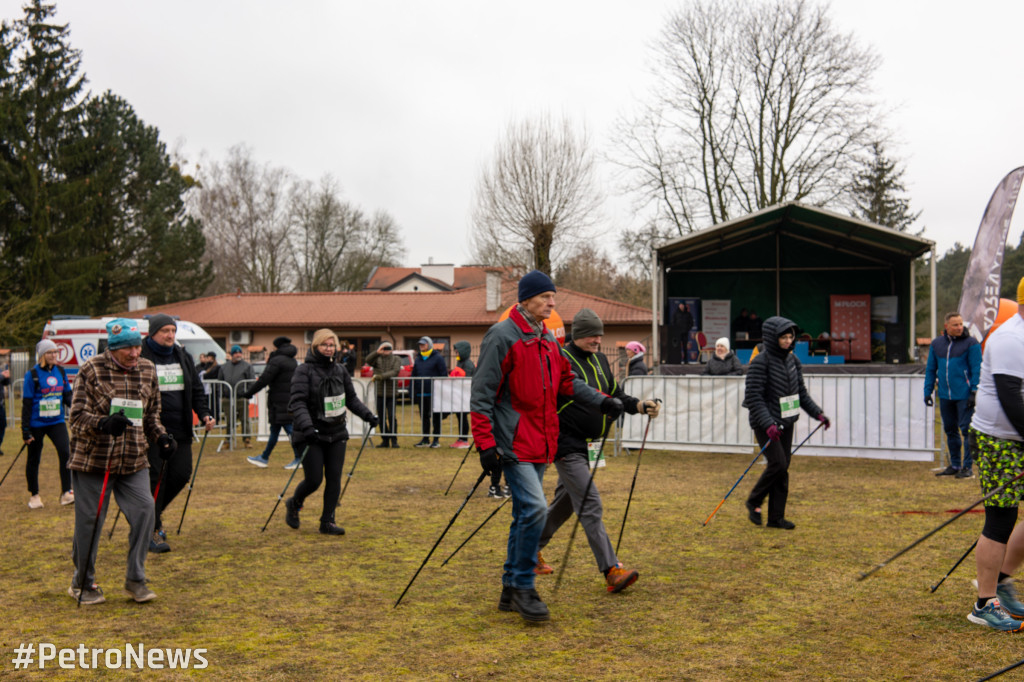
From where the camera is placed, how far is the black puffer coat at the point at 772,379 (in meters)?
8.08

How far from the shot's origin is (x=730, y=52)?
34969mm

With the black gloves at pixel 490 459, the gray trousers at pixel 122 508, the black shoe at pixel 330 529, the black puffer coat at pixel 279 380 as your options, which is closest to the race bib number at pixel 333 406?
the black shoe at pixel 330 529

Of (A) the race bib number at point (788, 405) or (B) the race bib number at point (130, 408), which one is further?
(A) the race bib number at point (788, 405)

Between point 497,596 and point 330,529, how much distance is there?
103 inches

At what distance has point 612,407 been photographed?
5547 mm

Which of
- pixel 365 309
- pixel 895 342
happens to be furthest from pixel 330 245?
pixel 895 342

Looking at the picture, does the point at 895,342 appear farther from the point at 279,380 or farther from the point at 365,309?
the point at 365,309

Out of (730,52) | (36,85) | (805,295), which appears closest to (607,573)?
(805,295)

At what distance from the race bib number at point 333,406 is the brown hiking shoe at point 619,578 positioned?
10.2ft

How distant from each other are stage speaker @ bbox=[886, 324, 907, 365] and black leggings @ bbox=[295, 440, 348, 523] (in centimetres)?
1589

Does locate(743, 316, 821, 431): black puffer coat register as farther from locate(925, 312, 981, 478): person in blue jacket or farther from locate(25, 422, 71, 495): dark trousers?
locate(25, 422, 71, 495): dark trousers

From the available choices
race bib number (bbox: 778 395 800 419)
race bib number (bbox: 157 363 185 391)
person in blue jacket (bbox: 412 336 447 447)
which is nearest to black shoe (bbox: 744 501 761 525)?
race bib number (bbox: 778 395 800 419)

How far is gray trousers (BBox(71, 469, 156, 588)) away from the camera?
573cm

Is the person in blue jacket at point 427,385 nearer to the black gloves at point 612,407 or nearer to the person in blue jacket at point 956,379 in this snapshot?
the person in blue jacket at point 956,379
